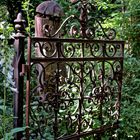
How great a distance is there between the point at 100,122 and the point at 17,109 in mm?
1117

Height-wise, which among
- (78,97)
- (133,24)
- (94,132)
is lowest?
(94,132)

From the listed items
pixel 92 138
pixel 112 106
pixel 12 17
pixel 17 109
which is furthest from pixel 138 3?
pixel 12 17

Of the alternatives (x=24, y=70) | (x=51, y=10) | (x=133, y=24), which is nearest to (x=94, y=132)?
(x=24, y=70)

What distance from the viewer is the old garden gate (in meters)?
2.50

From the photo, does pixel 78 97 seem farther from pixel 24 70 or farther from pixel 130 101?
pixel 130 101

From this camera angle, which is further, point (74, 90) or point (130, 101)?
point (130, 101)

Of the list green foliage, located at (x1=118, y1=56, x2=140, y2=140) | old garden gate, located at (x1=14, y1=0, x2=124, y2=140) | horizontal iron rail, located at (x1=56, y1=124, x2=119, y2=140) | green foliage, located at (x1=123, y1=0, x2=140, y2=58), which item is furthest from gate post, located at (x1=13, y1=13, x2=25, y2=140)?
green foliage, located at (x1=123, y1=0, x2=140, y2=58)

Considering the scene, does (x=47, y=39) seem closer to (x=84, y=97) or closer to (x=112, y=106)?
(x=84, y=97)

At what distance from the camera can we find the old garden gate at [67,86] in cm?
250

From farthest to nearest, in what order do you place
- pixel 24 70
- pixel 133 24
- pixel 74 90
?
pixel 133 24 < pixel 74 90 < pixel 24 70

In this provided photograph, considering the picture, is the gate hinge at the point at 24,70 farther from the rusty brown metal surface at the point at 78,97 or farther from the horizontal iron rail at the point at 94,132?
the horizontal iron rail at the point at 94,132

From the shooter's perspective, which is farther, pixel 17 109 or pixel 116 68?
pixel 116 68

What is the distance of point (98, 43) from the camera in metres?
3.11

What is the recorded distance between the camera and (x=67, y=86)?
3.12 m
